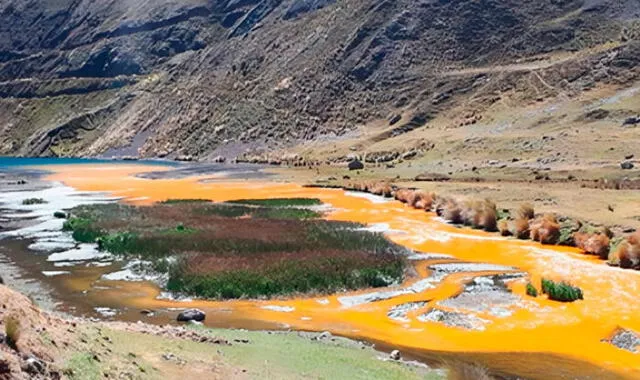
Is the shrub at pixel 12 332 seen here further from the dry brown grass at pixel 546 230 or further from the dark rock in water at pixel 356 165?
the dark rock in water at pixel 356 165

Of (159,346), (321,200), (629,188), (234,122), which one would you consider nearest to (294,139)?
(234,122)

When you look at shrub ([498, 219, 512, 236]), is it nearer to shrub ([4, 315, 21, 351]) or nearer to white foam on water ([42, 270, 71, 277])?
white foam on water ([42, 270, 71, 277])

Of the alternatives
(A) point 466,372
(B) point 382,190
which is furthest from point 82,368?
(B) point 382,190

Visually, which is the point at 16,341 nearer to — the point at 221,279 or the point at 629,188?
the point at 221,279

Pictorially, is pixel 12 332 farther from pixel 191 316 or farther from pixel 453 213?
pixel 453 213

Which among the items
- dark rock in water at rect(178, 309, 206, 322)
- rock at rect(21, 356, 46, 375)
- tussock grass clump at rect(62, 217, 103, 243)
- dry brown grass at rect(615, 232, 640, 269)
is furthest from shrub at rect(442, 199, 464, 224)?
rock at rect(21, 356, 46, 375)
